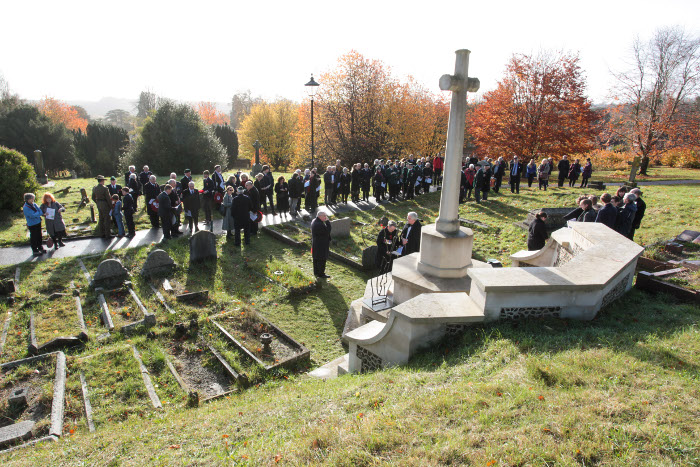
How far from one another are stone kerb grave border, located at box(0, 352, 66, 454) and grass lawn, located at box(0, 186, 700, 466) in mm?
134

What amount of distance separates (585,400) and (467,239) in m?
4.20

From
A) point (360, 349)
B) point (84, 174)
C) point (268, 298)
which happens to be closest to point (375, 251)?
point (268, 298)

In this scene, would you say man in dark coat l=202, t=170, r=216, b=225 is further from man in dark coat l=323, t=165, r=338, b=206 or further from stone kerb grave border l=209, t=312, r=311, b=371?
stone kerb grave border l=209, t=312, r=311, b=371

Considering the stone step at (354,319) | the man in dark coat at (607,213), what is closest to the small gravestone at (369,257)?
the stone step at (354,319)

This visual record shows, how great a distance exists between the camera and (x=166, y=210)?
1238 cm

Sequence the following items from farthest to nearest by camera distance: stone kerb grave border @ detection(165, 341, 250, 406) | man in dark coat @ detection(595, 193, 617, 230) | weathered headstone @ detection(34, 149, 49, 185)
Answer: weathered headstone @ detection(34, 149, 49, 185) < man in dark coat @ detection(595, 193, 617, 230) < stone kerb grave border @ detection(165, 341, 250, 406)

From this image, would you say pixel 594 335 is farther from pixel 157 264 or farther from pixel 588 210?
pixel 157 264

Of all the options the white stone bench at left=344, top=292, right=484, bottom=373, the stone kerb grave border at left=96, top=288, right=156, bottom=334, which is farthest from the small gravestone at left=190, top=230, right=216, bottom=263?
the white stone bench at left=344, top=292, right=484, bottom=373

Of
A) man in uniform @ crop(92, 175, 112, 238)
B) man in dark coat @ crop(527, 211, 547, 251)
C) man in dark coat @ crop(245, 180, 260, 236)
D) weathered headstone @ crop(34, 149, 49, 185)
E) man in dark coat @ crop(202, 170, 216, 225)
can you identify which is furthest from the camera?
weathered headstone @ crop(34, 149, 49, 185)

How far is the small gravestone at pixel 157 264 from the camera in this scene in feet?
33.8

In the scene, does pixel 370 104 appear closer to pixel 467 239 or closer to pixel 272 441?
pixel 467 239

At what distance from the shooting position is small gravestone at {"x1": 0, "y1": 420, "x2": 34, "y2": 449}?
4.95m

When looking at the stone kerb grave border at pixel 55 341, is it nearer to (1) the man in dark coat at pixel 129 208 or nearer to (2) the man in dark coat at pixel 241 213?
(2) the man in dark coat at pixel 241 213

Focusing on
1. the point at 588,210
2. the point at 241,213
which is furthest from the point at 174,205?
the point at 588,210
